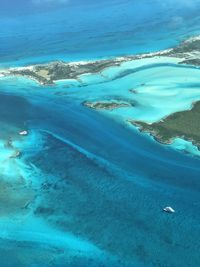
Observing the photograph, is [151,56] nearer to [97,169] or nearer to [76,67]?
[76,67]

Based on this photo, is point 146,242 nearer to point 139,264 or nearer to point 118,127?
point 139,264

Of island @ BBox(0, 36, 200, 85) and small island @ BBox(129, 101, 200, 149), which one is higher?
island @ BBox(0, 36, 200, 85)

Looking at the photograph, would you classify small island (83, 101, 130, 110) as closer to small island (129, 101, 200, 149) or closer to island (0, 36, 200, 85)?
small island (129, 101, 200, 149)


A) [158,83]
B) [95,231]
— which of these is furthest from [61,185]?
[158,83]

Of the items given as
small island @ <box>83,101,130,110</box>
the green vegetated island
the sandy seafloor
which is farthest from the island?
small island @ <box>83,101,130,110</box>

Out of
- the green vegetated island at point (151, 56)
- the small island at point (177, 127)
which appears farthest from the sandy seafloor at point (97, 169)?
the green vegetated island at point (151, 56)

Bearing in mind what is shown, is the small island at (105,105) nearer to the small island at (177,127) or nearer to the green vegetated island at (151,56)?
the green vegetated island at (151,56)

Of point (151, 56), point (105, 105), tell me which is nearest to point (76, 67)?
point (151, 56)
